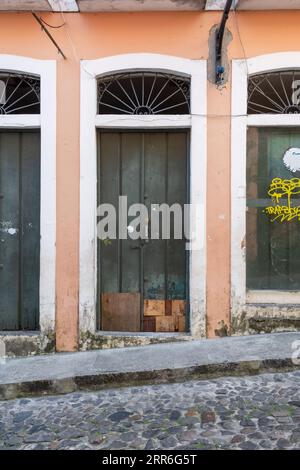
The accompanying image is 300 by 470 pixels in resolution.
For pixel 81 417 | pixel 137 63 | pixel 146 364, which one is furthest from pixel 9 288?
pixel 137 63

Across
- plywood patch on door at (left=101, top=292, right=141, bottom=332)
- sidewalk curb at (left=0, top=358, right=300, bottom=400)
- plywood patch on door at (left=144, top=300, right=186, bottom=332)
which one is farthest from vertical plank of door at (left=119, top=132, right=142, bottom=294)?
sidewalk curb at (left=0, top=358, right=300, bottom=400)

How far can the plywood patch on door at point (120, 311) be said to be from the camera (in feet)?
20.1

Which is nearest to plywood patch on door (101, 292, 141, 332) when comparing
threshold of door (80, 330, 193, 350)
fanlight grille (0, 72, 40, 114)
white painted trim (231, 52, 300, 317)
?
threshold of door (80, 330, 193, 350)

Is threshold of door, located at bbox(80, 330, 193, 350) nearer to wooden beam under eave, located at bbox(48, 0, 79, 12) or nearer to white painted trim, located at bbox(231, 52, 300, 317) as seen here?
white painted trim, located at bbox(231, 52, 300, 317)

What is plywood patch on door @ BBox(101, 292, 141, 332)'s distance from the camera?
20.1 feet

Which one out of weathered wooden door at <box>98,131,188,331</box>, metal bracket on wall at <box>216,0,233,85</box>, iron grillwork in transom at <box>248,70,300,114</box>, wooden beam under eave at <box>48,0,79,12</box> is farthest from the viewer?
weathered wooden door at <box>98,131,188,331</box>

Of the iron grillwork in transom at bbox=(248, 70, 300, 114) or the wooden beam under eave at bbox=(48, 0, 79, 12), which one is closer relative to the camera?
the wooden beam under eave at bbox=(48, 0, 79, 12)

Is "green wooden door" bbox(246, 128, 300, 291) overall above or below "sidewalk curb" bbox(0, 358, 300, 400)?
above

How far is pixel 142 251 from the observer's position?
20.1 ft

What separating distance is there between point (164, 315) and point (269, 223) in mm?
1947

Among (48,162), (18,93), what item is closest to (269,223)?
(48,162)

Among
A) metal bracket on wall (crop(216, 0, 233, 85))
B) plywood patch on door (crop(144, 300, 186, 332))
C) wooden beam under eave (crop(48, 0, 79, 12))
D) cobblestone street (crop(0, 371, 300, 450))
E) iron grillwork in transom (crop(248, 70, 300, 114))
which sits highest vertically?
wooden beam under eave (crop(48, 0, 79, 12))

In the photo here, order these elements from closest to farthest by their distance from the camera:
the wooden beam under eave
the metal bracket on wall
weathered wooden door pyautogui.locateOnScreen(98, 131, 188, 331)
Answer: the metal bracket on wall, the wooden beam under eave, weathered wooden door pyautogui.locateOnScreen(98, 131, 188, 331)

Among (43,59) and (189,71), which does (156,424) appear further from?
(43,59)
